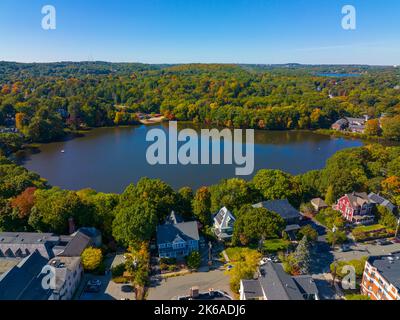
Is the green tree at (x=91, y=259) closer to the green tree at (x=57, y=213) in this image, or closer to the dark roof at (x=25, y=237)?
the dark roof at (x=25, y=237)

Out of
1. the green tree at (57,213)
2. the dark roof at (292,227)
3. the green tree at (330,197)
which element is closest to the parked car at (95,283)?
the green tree at (57,213)

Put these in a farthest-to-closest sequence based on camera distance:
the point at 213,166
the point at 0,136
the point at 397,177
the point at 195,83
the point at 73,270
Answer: the point at 195,83 → the point at 0,136 → the point at 213,166 → the point at 397,177 → the point at 73,270

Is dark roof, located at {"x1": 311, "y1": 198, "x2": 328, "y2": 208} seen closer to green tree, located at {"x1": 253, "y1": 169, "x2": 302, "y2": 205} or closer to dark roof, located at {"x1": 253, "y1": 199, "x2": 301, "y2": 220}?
green tree, located at {"x1": 253, "y1": 169, "x2": 302, "y2": 205}

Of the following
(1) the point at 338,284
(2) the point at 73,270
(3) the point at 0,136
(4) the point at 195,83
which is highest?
(4) the point at 195,83

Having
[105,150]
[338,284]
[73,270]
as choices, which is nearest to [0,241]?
[73,270]

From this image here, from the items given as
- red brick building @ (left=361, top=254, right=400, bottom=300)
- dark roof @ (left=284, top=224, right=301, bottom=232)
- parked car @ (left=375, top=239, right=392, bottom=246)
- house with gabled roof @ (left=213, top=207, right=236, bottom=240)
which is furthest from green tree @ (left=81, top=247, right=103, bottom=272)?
parked car @ (left=375, top=239, right=392, bottom=246)

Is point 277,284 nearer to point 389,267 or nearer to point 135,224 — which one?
point 389,267

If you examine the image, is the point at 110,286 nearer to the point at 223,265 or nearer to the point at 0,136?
the point at 223,265
